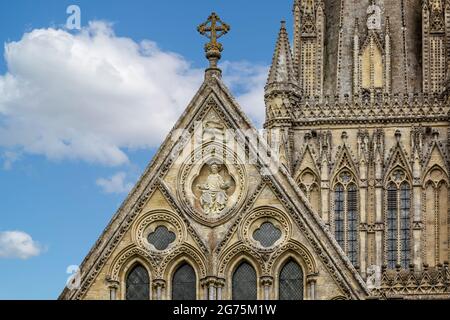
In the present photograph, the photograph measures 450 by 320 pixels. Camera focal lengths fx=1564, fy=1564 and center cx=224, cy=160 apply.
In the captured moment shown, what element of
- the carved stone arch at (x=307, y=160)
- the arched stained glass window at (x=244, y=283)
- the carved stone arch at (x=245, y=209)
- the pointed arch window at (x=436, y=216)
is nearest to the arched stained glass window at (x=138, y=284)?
the arched stained glass window at (x=244, y=283)

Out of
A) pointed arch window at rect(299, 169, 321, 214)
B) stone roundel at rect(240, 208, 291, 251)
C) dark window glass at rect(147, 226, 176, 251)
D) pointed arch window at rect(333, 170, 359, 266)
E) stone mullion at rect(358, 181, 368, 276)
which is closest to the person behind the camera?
stone roundel at rect(240, 208, 291, 251)

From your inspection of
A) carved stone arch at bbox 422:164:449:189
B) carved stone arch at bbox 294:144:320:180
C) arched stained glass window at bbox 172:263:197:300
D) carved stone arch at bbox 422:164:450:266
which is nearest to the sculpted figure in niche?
arched stained glass window at bbox 172:263:197:300

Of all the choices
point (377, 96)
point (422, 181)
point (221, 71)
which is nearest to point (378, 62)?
point (377, 96)

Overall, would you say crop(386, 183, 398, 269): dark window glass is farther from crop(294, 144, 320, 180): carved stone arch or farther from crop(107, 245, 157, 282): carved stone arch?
crop(107, 245, 157, 282): carved stone arch

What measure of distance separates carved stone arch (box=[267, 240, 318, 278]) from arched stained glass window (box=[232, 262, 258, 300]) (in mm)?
580

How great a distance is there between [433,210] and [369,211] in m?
3.87

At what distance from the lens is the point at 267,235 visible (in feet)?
136

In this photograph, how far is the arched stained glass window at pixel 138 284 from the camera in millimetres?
41344

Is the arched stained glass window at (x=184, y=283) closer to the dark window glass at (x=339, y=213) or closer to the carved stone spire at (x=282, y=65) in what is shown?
the dark window glass at (x=339, y=213)

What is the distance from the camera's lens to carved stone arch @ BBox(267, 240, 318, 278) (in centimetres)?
4088

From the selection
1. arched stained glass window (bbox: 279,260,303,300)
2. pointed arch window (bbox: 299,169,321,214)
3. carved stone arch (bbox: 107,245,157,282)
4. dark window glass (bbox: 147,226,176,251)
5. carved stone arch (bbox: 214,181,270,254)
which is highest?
pointed arch window (bbox: 299,169,321,214)

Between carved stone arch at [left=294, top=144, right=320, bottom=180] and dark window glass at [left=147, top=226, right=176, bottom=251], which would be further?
carved stone arch at [left=294, top=144, right=320, bottom=180]

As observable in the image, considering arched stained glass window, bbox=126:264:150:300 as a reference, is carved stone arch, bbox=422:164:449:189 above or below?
above
